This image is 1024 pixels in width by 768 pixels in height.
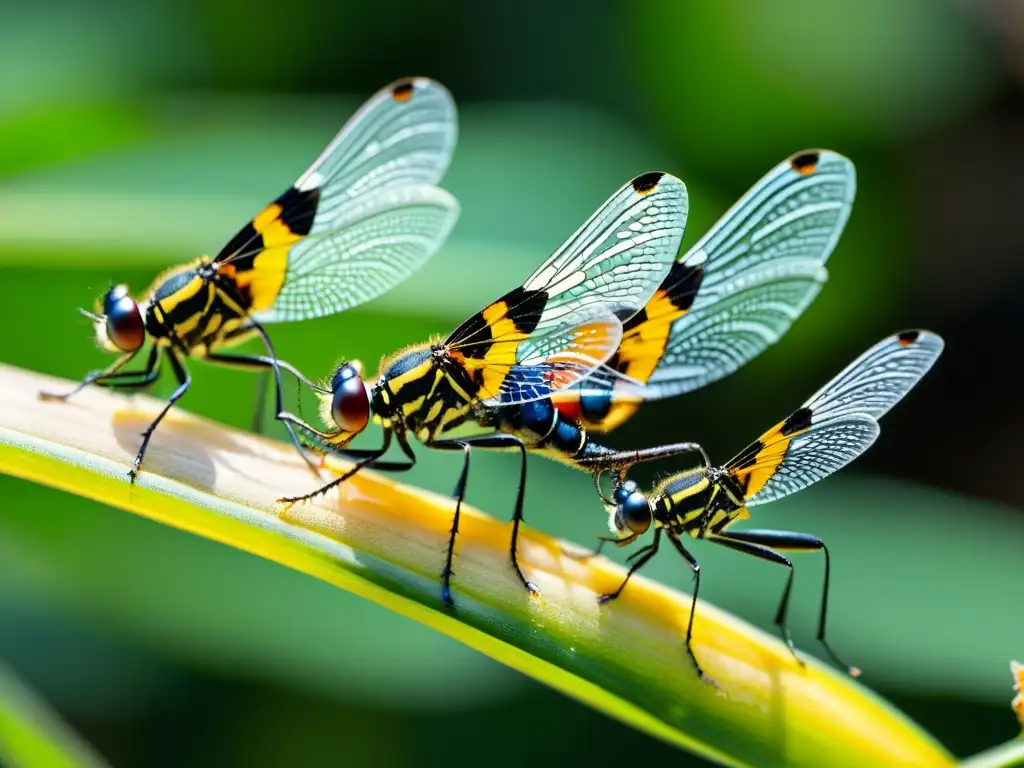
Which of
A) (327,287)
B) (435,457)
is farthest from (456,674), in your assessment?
(327,287)

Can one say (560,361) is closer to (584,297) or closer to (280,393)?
(584,297)

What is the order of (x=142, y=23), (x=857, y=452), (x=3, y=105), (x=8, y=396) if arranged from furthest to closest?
(x=142, y=23) < (x=3, y=105) < (x=857, y=452) < (x=8, y=396)

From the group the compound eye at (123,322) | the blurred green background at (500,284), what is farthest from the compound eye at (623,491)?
the compound eye at (123,322)

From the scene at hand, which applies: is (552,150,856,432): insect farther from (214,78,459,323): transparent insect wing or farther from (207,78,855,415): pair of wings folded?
(214,78,459,323): transparent insect wing

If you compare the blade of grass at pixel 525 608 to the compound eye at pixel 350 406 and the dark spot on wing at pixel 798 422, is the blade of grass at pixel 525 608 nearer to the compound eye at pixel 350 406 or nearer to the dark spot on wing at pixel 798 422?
the compound eye at pixel 350 406

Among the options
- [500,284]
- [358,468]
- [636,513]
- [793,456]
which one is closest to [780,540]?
[793,456]

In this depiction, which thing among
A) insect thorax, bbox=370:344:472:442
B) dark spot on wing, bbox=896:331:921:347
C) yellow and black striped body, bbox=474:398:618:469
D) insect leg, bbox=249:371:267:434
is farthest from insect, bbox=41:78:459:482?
dark spot on wing, bbox=896:331:921:347

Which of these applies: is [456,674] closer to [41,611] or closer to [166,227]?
[41,611]

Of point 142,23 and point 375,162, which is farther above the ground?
point 142,23
